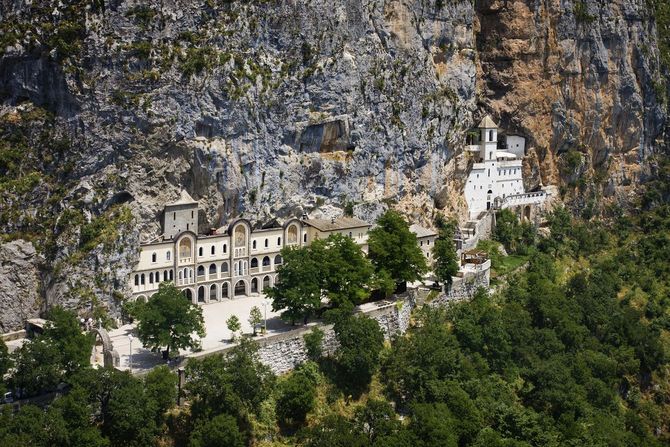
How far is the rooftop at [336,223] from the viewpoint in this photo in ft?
213

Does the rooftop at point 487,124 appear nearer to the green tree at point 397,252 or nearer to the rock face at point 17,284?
the green tree at point 397,252

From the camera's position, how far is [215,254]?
6044 centimetres

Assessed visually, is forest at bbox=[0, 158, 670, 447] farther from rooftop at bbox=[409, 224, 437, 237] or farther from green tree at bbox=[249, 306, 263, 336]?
rooftop at bbox=[409, 224, 437, 237]

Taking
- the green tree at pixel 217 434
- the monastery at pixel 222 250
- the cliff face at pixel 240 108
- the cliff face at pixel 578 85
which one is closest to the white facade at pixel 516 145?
the cliff face at pixel 578 85

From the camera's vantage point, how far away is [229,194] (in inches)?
2414

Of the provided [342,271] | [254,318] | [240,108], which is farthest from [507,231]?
[254,318]

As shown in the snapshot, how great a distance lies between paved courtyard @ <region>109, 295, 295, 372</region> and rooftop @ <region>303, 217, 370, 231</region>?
22.6 ft

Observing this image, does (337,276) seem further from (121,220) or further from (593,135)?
(593,135)

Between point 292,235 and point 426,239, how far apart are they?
1239 cm

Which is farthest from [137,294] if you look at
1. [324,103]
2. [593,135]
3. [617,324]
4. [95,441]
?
[593,135]

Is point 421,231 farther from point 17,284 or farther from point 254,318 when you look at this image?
point 17,284

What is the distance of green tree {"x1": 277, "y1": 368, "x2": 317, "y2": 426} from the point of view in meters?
49.4

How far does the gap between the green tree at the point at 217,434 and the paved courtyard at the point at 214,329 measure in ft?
19.0

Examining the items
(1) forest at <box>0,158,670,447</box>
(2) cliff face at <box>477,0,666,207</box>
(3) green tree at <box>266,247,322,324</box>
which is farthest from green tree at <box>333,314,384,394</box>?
(2) cliff face at <box>477,0,666,207</box>
